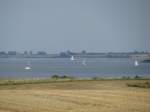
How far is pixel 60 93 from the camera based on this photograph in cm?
4069

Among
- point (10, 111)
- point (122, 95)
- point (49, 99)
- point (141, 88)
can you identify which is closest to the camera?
point (10, 111)

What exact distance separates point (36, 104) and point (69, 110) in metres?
3.38

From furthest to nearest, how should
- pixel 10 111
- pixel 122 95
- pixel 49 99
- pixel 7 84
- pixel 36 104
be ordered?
pixel 7 84 → pixel 122 95 → pixel 49 99 → pixel 36 104 → pixel 10 111

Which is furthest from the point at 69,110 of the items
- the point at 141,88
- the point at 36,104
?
the point at 141,88

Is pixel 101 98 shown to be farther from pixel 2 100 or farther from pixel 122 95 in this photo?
pixel 2 100

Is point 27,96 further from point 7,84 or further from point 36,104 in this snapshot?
point 7,84

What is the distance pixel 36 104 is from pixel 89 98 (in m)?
5.12

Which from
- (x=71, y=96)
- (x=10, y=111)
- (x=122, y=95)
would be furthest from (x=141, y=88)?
(x=10, y=111)

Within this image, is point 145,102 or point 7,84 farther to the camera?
point 7,84

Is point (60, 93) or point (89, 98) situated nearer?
point (89, 98)

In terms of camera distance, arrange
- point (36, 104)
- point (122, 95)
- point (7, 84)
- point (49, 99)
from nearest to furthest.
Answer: point (36, 104), point (49, 99), point (122, 95), point (7, 84)

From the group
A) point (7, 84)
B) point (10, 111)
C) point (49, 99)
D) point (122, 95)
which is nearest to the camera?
point (10, 111)

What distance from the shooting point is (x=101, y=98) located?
37.0 meters

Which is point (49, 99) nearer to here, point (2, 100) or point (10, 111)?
point (2, 100)
